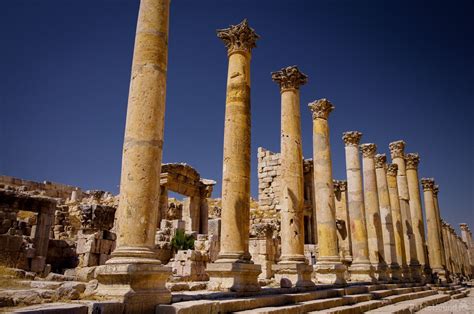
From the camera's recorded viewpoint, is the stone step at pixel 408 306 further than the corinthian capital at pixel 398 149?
No

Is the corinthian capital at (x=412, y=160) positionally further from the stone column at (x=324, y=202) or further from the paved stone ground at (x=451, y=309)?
the paved stone ground at (x=451, y=309)

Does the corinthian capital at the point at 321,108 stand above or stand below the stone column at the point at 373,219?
above

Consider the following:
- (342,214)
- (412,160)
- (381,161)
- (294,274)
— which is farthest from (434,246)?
(294,274)

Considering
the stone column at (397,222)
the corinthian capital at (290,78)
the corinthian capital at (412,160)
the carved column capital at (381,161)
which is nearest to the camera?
the corinthian capital at (290,78)

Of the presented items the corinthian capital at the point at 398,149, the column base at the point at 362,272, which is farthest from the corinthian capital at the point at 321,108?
the corinthian capital at the point at 398,149

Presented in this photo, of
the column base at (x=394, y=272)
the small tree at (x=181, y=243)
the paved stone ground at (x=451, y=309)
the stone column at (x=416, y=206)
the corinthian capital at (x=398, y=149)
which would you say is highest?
the corinthian capital at (x=398, y=149)

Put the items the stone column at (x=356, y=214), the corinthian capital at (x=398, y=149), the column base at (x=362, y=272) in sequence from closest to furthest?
the column base at (x=362, y=272) < the stone column at (x=356, y=214) < the corinthian capital at (x=398, y=149)

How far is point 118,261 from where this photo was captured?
7.46 m

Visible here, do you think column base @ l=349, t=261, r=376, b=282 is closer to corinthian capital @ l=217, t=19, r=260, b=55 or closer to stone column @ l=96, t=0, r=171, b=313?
corinthian capital @ l=217, t=19, r=260, b=55

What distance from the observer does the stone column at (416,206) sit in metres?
28.8

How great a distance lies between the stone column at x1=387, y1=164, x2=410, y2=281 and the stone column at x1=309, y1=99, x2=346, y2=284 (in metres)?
10.3

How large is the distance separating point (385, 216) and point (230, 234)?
16953mm

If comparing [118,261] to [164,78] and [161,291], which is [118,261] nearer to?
[161,291]

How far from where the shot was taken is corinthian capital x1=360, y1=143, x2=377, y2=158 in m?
24.2
